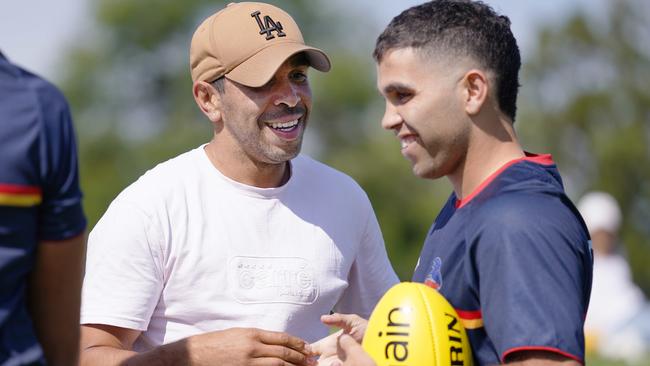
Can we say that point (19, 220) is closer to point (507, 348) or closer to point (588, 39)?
point (507, 348)

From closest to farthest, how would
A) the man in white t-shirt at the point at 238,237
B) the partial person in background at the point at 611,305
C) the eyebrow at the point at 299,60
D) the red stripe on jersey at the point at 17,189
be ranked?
the red stripe on jersey at the point at 17,189 → the man in white t-shirt at the point at 238,237 → the eyebrow at the point at 299,60 → the partial person in background at the point at 611,305

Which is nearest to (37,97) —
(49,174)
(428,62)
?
(49,174)

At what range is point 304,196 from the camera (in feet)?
16.9

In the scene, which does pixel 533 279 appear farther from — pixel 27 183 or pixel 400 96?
pixel 27 183

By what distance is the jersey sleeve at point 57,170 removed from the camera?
312cm

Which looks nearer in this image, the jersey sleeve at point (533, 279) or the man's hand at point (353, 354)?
the jersey sleeve at point (533, 279)

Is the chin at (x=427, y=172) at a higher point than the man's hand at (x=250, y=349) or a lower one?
higher

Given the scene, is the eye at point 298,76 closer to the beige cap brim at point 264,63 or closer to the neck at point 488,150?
the beige cap brim at point 264,63

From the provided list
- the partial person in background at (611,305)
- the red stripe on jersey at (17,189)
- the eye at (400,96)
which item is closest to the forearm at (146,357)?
the eye at (400,96)

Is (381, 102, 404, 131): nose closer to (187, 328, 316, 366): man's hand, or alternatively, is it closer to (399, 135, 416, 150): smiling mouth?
(399, 135, 416, 150): smiling mouth

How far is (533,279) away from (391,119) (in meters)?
0.82

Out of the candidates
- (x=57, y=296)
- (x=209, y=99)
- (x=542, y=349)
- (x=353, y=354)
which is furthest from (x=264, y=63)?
(x=542, y=349)

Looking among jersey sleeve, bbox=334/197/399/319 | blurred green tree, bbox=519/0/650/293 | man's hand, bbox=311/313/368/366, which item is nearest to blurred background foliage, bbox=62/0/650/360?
blurred green tree, bbox=519/0/650/293

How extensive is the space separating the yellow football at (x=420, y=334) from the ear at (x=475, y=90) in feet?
1.99
